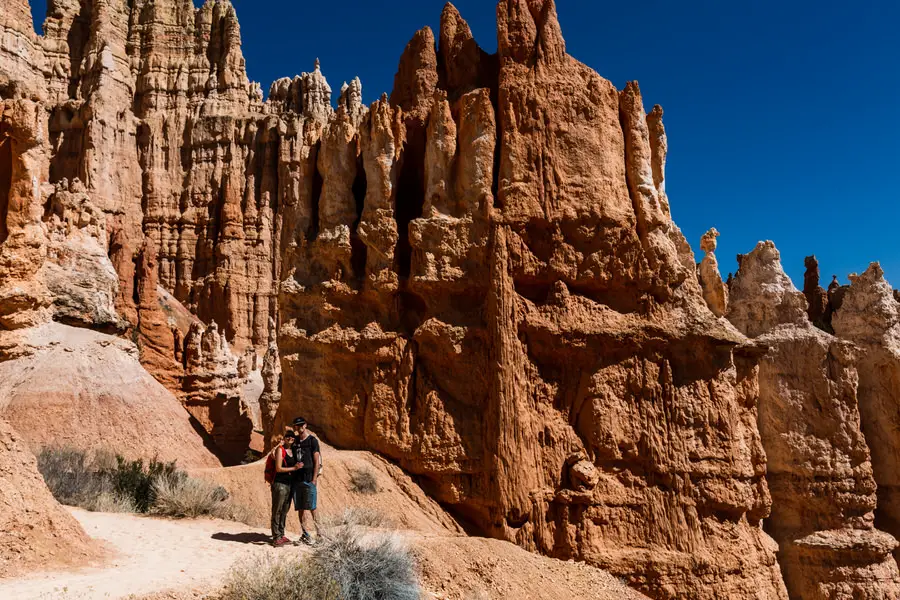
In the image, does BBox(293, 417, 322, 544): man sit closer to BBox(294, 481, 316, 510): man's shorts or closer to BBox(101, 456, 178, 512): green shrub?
BBox(294, 481, 316, 510): man's shorts

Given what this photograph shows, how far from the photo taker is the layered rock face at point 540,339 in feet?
45.5

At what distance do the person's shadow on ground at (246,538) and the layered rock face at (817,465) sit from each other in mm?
11778

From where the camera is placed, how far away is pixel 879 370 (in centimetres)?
1900

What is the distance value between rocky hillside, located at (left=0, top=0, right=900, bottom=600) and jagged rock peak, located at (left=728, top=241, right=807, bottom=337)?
0.18 ft

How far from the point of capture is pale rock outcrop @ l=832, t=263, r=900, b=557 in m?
18.5

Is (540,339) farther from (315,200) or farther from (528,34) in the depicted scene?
(528,34)

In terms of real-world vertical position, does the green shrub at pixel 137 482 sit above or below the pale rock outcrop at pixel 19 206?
below

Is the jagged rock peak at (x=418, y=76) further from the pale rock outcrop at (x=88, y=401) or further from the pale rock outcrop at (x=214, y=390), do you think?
the pale rock outcrop at (x=214, y=390)

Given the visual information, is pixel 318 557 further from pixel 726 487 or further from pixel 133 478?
pixel 726 487

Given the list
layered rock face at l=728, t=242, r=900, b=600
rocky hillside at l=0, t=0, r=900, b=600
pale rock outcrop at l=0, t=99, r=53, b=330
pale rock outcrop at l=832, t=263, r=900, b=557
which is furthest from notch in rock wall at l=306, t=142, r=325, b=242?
pale rock outcrop at l=832, t=263, r=900, b=557

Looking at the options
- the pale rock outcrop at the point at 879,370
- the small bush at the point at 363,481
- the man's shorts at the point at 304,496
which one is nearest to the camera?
the man's shorts at the point at 304,496

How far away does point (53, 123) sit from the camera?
50.5 metres

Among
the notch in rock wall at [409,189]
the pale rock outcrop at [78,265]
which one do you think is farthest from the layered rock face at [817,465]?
the pale rock outcrop at [78,265]

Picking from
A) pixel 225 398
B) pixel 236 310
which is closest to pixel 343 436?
pixel 225 398
